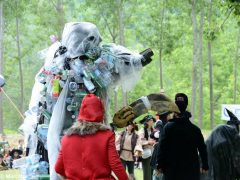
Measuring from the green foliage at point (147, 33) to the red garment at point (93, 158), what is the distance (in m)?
32.2

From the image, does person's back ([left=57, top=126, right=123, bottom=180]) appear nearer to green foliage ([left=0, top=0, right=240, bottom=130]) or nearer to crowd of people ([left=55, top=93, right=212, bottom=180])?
crowd of people ([left=55, top=93, right=212, bottom=180])

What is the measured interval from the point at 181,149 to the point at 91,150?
2810 mm

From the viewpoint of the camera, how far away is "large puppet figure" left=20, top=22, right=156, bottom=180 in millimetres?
8828

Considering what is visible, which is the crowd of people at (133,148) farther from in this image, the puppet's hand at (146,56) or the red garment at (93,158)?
the puppet's hand at (146,56)

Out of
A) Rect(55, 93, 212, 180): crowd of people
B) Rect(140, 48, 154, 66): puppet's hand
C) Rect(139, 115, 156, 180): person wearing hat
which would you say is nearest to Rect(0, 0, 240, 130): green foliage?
Rect(139, 115, 156, 180): person wearing hat

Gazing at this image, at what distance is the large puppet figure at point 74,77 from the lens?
8828mm

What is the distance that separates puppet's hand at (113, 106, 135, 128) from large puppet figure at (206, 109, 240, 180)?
8.09ft

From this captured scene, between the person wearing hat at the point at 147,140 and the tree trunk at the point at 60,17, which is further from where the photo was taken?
the tree trunk at the point at 60,17

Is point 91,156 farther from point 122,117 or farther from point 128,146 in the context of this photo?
point 128,146

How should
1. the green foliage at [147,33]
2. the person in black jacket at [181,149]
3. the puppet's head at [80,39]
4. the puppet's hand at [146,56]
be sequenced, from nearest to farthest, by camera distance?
the puppet's head at [80,39], the puppet's hand at [146,56], the person in black jacket at [181,149], the green foliage at [147,33]

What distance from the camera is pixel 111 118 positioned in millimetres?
9328

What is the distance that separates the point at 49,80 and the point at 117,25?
43826 millimetres

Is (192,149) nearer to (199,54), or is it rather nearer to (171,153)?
(171,153)

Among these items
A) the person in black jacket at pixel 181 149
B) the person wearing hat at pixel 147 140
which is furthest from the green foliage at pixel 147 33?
the person in black jacket at pixel 181 149
